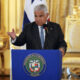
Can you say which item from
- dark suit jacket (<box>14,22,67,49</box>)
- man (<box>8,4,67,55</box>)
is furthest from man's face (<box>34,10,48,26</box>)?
dark suit jacket (<box>14,22,67,49</box>)

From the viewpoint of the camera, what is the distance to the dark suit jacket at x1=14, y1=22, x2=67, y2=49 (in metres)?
1.93

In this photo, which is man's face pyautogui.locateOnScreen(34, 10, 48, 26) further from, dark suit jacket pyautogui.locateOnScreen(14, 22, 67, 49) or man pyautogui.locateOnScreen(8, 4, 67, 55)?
dark suit jacket pyautogui.locateOnScreen(14, 22, 67, 49)

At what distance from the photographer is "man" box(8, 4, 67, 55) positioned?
1.88 meters

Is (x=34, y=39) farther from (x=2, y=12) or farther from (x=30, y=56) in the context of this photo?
(x=2, y=12)

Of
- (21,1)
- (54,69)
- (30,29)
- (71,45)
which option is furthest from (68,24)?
(54,69)

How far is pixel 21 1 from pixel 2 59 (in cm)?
139

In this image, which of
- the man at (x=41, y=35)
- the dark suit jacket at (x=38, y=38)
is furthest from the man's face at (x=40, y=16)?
the dark suit jacket at (x=38, y=38)

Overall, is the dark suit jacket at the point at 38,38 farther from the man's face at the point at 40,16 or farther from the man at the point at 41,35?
the man's face at the point at 40,16

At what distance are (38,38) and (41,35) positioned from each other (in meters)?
0.05

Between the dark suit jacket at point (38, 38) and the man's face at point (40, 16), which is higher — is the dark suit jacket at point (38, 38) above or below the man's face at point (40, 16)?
below

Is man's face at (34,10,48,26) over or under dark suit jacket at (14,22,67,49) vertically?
over

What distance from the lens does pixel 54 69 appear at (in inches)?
62.2

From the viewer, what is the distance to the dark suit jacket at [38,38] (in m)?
1.93

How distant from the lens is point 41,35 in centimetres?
195
